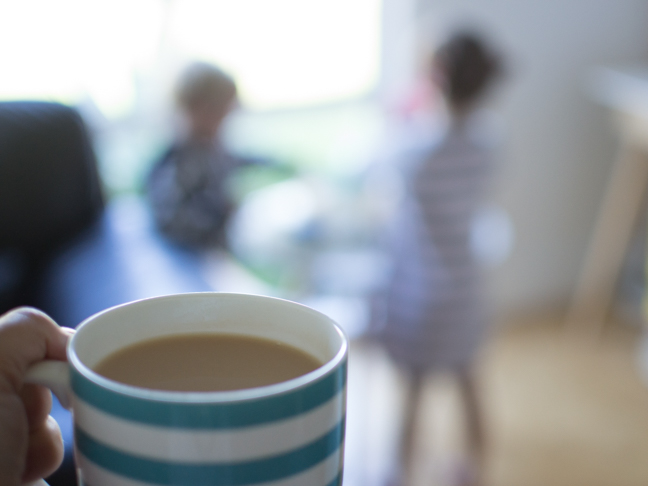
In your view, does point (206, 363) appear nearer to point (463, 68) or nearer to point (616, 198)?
point (463, 68)

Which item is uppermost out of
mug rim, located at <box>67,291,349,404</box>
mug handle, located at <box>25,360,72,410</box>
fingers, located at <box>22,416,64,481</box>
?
mug rim, located at <box>67,291,349,404</box>

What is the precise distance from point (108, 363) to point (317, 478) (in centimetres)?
10

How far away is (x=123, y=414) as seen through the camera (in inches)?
9.0

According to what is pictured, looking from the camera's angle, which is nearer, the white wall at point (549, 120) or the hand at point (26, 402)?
the hand at point (26, 402)

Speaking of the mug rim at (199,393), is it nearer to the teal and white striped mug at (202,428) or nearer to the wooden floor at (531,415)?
the teal and white striped mug at (202,428)

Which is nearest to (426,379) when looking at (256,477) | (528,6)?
(528,6)

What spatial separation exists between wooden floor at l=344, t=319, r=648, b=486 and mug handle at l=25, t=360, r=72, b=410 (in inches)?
49.6

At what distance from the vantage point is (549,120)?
2111mm

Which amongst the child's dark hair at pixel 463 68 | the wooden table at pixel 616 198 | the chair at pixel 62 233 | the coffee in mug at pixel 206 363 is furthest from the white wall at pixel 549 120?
the coffee in mug at pixel 206 363

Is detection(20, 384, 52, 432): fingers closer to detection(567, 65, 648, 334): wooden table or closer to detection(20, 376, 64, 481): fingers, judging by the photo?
detection(20, 376, 64, 481): fingers

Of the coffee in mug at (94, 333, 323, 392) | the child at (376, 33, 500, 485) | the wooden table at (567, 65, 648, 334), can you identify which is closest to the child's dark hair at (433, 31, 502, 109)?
the child at (376, 33, 500, 485)

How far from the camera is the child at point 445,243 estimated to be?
1333 millimetres

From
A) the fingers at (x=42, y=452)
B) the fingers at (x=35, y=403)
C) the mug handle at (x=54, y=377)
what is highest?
the mug handle at (x=54, y=377)

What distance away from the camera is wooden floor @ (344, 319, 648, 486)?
5.20 ft
